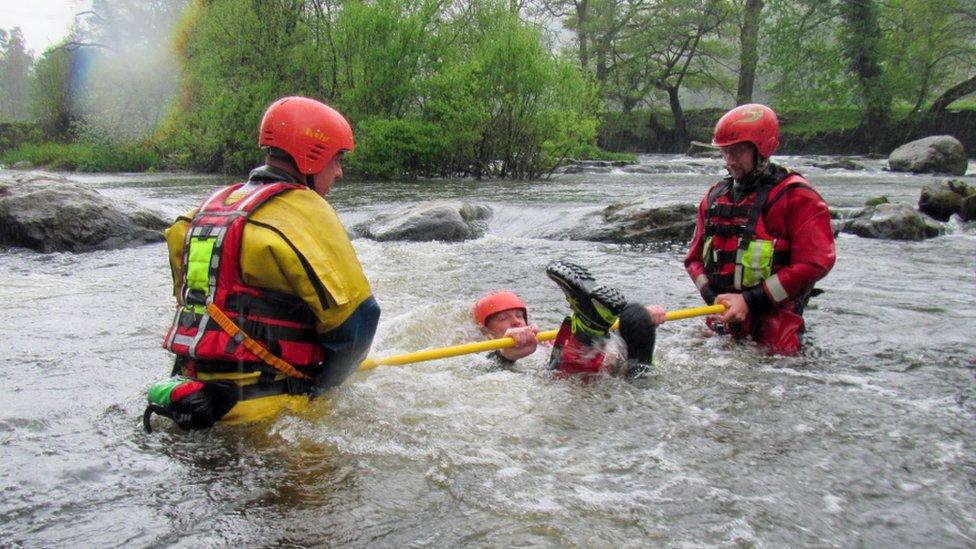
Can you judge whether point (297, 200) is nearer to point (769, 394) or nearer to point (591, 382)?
point (591, 382)

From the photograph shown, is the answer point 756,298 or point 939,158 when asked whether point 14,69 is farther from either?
point 756,298

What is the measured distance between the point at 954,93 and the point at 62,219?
108 feet

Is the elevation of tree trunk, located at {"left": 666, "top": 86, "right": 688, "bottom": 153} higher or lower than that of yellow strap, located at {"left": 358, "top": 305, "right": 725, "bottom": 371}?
higher

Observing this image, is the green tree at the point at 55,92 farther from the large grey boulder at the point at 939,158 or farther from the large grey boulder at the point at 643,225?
the large grey boulder at the point at 939,158

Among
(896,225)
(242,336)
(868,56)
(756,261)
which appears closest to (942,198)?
(896,225)

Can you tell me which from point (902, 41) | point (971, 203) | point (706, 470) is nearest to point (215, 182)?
point (971, 203)

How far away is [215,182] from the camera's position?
67.2 ft

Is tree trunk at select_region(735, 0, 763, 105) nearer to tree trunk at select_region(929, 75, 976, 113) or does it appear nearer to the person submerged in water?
tree trunk at select_region(929, 75, 976, 113)

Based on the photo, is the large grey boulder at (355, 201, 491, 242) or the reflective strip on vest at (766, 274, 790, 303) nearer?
the reflective strip on vest at (766, 274, 790, 303)

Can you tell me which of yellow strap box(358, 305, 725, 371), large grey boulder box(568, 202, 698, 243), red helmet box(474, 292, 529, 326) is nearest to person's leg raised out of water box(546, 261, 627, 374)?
yellow strap box(358, 305, 725, 371)

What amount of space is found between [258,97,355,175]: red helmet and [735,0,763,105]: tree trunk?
3538 cm

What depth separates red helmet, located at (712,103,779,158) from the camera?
4754mm

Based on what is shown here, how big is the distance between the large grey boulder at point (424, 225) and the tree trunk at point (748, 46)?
92.3ft

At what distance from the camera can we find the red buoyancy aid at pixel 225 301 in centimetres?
300
